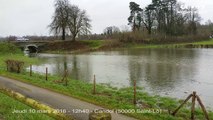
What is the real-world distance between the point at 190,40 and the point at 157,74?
64562mm

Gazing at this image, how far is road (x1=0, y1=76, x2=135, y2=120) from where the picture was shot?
1333 cm

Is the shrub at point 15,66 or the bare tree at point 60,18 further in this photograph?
the bare tree at point 60,18

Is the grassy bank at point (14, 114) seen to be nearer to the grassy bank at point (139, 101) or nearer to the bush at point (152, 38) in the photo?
the grassy bank at point (139, 101)

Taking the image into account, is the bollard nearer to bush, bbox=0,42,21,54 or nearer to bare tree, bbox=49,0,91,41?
bush, bbox=0,42,21,54

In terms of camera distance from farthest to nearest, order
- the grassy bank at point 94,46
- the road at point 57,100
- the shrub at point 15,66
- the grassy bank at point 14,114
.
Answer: the grassy bank at point 94,46 → the shrub at point 15,66 → the road at point 57,100 → the grassy bank at point 14,114

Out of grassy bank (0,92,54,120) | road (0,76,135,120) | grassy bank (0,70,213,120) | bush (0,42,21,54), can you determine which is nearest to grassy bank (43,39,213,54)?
bush (0,42,21,54)

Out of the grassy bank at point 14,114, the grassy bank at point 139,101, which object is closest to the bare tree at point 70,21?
the grassy bank at point 139,101

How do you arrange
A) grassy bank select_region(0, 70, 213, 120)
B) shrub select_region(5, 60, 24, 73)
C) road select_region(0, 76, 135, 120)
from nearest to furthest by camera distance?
road select_region(0, 76, 135, 120)
grassy bank select_region(0, 70, 213, 120)
shrub select_region(5, 60, 24, 73)

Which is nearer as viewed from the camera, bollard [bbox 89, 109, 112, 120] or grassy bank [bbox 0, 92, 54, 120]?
bollard [bbox 89, 109, 112, 120]

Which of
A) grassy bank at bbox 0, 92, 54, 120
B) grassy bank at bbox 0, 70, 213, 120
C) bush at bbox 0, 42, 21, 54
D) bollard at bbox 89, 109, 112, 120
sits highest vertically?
bush at bbox 0, 42, 21, 54

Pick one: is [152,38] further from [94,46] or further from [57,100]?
[57,100]

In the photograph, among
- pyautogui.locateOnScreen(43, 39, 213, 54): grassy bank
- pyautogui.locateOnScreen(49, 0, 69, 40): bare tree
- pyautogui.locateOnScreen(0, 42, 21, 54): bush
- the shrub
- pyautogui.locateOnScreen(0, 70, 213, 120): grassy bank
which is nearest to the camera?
pyautogui.locateOnScreen(0, 70, 213, 120): grassy bank

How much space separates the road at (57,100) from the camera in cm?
1333

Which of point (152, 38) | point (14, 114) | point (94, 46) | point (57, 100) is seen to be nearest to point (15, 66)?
point (57, 100)
